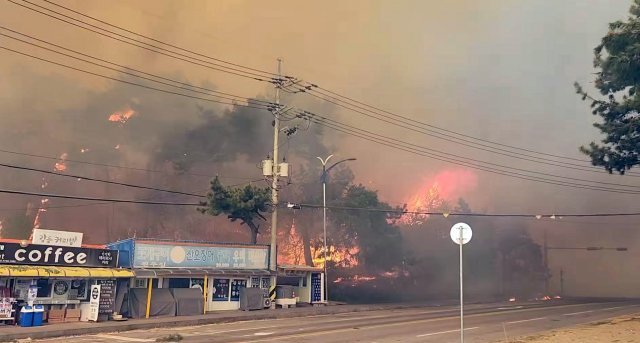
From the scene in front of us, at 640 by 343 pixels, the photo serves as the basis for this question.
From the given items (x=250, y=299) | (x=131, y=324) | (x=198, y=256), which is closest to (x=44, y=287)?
(x=131, y=324)

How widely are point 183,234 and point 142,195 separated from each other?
12292mm

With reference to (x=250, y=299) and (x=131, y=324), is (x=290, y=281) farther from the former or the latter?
(x=131, y=324)

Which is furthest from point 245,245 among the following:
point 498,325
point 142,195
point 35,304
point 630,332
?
point 142,195

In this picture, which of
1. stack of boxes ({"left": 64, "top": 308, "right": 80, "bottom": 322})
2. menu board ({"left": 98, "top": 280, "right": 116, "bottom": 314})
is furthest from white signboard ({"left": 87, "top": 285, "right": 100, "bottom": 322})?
stack of boxes ({"left": 64, "top": 308, "right": 80, "bottom": 322})

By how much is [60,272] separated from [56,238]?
238 centimetres

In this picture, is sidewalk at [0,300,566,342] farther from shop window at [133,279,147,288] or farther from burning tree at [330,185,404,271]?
burning tree at [330,185,404,271]

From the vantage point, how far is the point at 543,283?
83.3m

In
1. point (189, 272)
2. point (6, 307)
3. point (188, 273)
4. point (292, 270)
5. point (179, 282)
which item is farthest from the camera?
point (292, 270)

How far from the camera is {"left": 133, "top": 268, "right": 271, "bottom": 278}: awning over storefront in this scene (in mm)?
26828

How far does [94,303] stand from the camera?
24141 mm

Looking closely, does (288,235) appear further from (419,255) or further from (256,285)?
(256,285)

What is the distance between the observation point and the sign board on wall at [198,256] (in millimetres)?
27906

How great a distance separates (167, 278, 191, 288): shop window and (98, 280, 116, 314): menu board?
13.9 feet

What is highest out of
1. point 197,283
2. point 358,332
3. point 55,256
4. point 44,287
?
point 55,256
